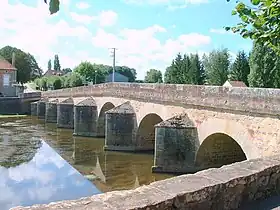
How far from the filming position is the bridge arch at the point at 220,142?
34.1 feet

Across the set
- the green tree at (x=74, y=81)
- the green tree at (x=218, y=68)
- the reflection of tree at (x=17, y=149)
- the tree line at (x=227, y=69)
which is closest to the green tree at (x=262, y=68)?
the tree line at (x=227, y=69)

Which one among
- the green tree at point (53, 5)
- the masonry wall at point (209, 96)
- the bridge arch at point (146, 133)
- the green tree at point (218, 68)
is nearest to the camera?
the green tree at point (53, 5)

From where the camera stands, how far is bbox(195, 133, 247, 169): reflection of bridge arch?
12.4 meters

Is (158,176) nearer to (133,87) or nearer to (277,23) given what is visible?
(133,87)

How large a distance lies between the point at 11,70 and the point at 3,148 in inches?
1310

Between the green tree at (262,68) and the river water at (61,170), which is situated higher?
the green tree at (262,68)

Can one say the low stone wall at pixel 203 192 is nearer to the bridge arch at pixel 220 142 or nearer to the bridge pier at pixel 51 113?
the bridge arch at pixel 220 142

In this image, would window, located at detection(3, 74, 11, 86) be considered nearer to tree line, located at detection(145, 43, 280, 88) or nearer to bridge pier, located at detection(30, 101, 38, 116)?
bridge pier, located at detection(30, 101, 38, 116)

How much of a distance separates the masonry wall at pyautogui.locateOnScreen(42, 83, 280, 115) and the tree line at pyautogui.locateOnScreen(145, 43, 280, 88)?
16.1 metres

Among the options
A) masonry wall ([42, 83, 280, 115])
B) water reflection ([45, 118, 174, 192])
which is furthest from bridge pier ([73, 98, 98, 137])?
masonry wall ([42, 83, 280, 115])

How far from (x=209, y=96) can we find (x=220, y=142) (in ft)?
6.78

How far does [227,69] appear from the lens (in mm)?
47812

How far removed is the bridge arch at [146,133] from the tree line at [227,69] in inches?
612

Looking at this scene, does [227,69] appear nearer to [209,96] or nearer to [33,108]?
[33,108]
